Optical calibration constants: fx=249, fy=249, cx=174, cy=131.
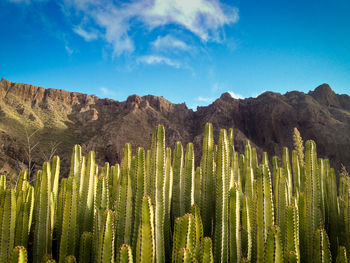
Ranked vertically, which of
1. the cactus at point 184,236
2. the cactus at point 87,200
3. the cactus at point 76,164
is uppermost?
the cactus at point 76,164

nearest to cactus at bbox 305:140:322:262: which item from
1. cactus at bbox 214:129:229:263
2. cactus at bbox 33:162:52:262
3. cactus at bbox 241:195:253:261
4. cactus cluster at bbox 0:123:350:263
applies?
cactus cluster at bbox 0:123:350:263

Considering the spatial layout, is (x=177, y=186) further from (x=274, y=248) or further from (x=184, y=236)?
(x=274, y=248)

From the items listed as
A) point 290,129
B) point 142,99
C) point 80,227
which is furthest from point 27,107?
point 80,227

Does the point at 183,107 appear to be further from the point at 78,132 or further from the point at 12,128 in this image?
the point at 12,128

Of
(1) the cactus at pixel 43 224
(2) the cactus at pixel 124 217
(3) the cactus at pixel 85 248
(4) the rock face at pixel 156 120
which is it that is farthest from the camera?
(4) the rock face at pixel 156 120

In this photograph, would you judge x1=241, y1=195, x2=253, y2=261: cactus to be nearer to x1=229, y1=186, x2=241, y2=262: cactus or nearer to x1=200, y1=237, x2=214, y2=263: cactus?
x1=229, y1=186, x2=241, y2=262: cactus

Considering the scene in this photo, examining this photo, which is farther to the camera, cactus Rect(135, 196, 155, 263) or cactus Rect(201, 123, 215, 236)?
cactus Rect(201, 123, 215, 236)

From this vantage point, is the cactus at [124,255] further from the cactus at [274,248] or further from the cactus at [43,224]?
the cactus at [43,224]

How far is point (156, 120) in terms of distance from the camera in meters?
48.0

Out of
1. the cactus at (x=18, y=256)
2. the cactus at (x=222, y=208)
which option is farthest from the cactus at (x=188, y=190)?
the cactus at (x=18, y=256)

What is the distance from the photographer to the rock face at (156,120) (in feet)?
126

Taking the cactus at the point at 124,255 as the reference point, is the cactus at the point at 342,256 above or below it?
below

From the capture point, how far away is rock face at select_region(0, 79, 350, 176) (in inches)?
1510

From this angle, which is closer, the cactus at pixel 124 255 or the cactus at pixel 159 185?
the cactus at pixel 124 255
